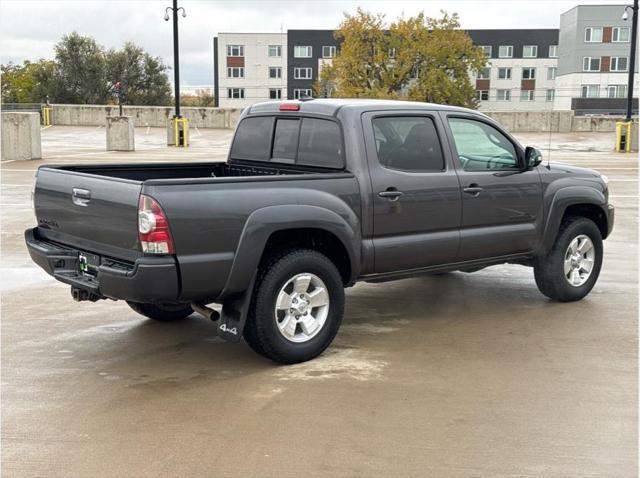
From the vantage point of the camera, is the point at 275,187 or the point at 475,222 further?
the point at 475,222

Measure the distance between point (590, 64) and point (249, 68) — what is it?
36.2 meters

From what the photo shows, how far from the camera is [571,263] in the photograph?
7.48 m

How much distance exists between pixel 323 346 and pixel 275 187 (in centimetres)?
122

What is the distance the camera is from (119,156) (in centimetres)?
2541

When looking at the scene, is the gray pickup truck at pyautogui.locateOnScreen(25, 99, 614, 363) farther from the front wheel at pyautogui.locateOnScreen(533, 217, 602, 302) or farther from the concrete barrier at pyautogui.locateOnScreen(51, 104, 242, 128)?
the concrete barrier at pyautogui.locateOnScreen(51, 104, 242, 128)

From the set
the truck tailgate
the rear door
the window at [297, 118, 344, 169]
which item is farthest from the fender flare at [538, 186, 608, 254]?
the truck tailgate

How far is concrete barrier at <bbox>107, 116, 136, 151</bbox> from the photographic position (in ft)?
91.2

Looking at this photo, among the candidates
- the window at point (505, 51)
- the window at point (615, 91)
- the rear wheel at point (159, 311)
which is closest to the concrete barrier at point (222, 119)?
the window at point (615, 91)

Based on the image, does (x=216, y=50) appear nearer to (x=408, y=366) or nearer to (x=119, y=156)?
(x=119, y=156)

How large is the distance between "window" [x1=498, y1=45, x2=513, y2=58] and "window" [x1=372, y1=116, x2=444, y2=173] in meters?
84.8

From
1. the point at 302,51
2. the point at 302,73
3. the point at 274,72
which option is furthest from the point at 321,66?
the point at 274,72

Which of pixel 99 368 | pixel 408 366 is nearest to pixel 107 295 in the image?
pixel 99 368

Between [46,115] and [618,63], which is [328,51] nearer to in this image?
[618,63]

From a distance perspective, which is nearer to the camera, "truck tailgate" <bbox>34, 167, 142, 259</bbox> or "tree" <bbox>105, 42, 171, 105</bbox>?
"truck tailgate" <bbox>34, 167, 142, 259</bbox>
